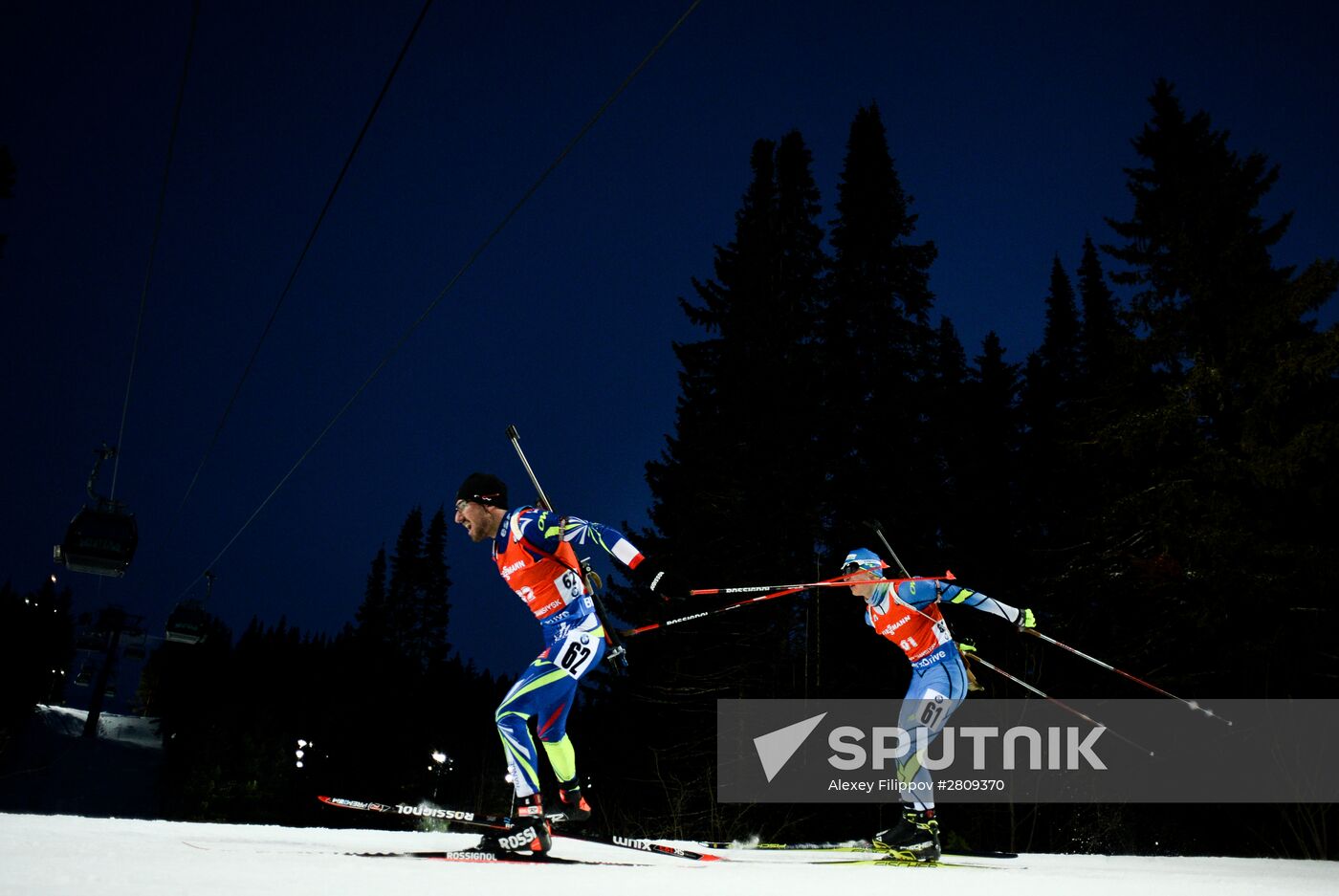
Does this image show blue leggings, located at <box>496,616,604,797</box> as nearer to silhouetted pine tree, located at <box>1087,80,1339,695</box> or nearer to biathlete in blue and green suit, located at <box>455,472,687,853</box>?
biathlete in blue and green suit, located at <box>455,472,687,853</box>

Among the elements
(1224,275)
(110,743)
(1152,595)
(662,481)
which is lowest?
(110,743)

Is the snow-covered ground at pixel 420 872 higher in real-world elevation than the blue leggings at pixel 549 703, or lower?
lower

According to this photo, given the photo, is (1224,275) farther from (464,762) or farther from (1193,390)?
(464,762)

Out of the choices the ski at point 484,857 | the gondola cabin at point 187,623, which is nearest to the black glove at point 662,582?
the ski at point 484,857

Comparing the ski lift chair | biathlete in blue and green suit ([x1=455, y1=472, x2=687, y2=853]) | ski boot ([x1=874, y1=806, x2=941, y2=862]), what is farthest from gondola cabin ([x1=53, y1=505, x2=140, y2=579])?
ski boot ([x1=874, y1=806, x2=941, y2=862])

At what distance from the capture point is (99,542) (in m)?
20.5

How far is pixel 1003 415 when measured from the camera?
28.1 meters

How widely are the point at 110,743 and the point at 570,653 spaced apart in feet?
299

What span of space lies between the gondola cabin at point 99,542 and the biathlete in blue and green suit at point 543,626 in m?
18.5

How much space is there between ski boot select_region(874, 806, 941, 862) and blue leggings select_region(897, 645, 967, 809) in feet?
0.34

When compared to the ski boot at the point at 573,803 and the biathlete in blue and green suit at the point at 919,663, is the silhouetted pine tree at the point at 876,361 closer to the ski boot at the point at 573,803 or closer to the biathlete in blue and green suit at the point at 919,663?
the biathlete in blue and green suit at the point at 919,663

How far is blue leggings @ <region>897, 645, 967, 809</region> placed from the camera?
24.8ft

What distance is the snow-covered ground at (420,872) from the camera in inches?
154

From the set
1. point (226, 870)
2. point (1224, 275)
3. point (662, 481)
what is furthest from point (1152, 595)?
point (226, 870)
